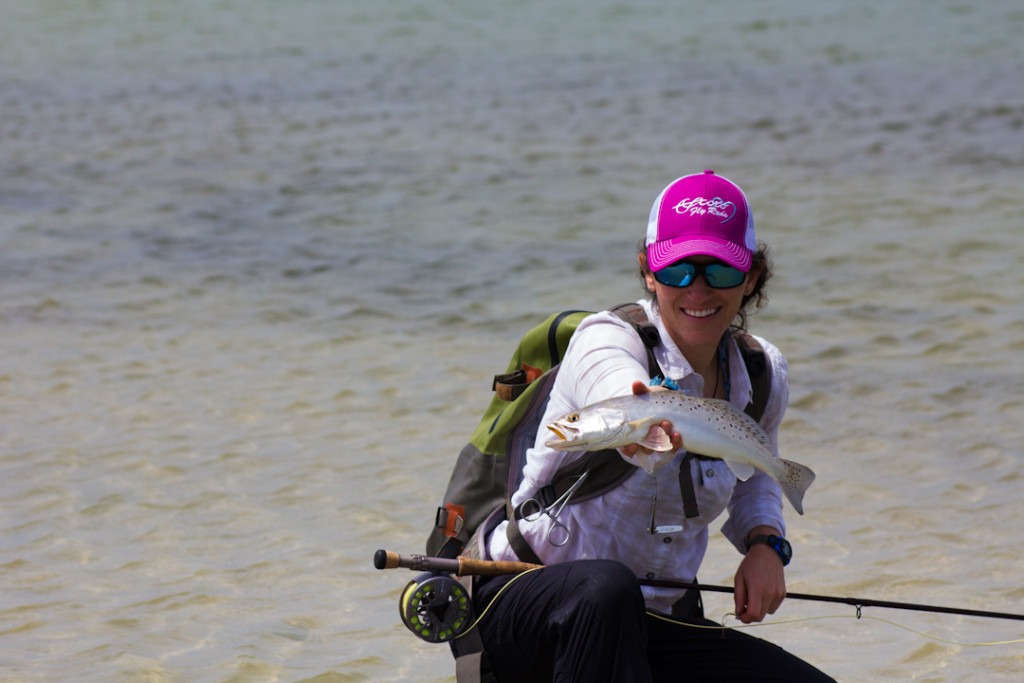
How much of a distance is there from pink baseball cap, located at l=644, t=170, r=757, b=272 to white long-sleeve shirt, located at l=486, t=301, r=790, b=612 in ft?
0.65

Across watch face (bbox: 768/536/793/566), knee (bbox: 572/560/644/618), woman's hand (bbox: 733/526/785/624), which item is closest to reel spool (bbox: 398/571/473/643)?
knee (bbox: 572/560/644/618)

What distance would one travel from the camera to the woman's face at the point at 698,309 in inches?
116

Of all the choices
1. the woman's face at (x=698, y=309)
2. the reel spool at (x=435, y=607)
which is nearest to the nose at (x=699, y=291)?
the woman's face at (x=698, y=309)

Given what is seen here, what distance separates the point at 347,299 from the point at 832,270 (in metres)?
3.78

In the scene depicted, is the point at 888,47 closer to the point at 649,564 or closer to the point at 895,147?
the point at 895,147

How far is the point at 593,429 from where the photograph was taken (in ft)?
8.29

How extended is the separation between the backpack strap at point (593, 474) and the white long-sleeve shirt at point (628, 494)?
0.7 inches

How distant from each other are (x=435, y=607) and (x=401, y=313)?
245 inches

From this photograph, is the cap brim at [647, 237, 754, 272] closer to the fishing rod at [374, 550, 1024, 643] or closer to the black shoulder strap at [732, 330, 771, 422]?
the black shoulder strap at [732, 330, 771, 422]

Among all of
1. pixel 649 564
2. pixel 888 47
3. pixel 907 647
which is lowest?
pixel 907 647

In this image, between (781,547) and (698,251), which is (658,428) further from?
(781,547)

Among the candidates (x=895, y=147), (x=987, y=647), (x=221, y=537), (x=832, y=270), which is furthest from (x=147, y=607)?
(x=895, y=147)

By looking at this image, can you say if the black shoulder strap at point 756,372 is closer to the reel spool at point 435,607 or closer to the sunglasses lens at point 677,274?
the sunglasses lens at point 677,274

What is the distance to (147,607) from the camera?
15.9 feet
